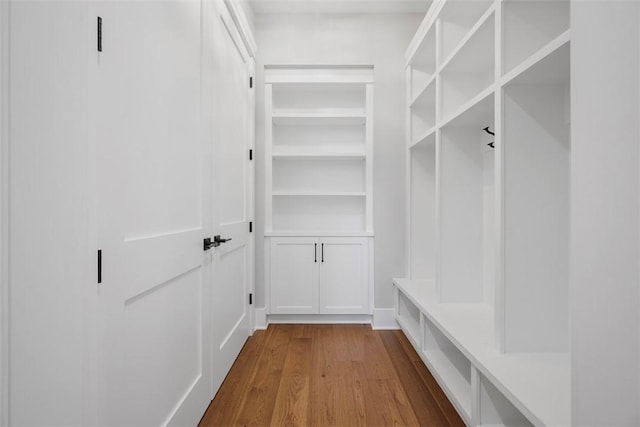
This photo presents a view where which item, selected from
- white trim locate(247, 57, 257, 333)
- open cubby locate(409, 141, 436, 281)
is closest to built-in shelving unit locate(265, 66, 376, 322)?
white trim locate(247, 57, 257, 333)

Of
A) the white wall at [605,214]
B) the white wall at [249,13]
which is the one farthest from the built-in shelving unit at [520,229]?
the white wall at [249,13]

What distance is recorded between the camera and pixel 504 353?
139cm

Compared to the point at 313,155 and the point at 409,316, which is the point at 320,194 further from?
the point at 409,316

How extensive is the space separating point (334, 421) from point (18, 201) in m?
1.61

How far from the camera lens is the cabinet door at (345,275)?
300cm

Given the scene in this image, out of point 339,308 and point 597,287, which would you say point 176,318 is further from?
point 339,308

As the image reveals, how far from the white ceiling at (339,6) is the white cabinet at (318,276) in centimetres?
213

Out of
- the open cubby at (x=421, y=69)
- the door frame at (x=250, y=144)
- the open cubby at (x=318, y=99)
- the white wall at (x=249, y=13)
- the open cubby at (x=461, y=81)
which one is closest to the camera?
the open cubby at (x=461, y=81)

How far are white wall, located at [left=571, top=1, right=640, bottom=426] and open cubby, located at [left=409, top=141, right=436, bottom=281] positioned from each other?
6.76 ft

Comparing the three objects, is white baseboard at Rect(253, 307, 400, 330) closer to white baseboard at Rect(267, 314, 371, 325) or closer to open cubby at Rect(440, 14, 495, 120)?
white baseboard at Rect(267, 314, 371, 325)

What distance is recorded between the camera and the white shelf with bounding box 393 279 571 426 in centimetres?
102

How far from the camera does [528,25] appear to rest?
138cm

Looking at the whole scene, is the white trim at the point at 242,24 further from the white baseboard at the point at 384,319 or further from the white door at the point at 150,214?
the white baseboard at the point at 384,319

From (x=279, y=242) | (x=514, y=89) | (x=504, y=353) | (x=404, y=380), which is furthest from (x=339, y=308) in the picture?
(x=514, y=89)
